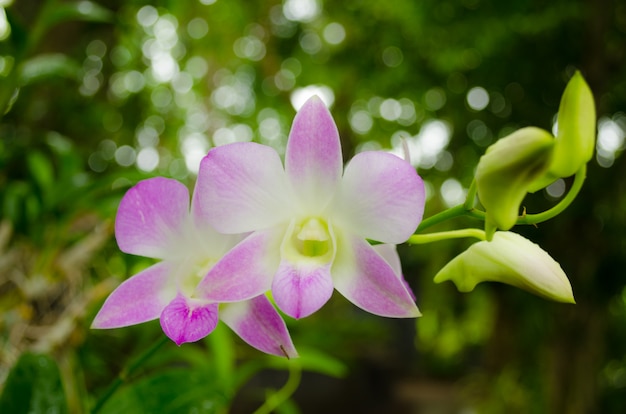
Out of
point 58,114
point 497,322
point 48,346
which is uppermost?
point 48,346

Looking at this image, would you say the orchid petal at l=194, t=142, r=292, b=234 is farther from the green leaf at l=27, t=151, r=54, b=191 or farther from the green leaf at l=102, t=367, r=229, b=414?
the green leaf at l=27, t=151, r=54, b=191

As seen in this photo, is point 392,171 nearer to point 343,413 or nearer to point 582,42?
point 582,42

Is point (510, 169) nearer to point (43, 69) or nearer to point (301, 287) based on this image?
point (301, 287)

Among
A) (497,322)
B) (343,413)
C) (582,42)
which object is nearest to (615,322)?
(497,322)

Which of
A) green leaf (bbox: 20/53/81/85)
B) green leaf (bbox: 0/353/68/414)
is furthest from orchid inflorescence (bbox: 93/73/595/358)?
green leaf (bbox: 20/53/81/85)

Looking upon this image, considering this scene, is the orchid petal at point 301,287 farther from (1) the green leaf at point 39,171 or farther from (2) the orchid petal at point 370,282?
(1) the green leaf at point 39,171

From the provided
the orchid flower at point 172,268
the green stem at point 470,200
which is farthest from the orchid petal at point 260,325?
the green stem at point 470,200
